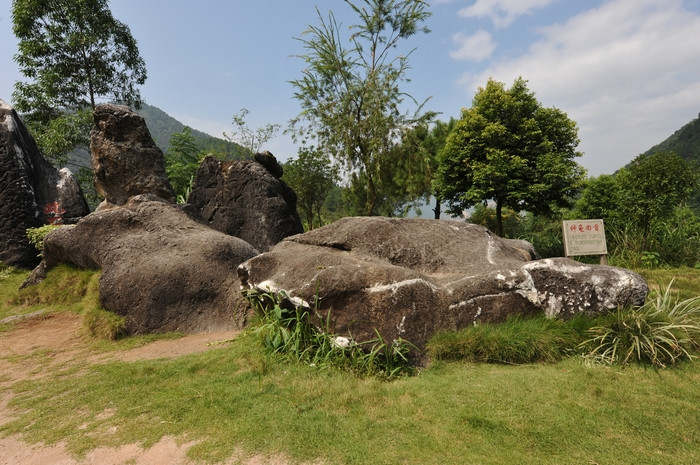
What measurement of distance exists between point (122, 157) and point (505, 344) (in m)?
9.26

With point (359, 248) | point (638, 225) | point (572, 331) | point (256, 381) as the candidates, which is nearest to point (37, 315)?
point (256, 381)

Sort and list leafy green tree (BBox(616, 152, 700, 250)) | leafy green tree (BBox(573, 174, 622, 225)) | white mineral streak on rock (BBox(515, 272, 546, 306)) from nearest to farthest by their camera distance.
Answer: white mineral streak on rock (BBox(515, 272, 546, 306)) → leafy green tree (BBox(616, 152, 700, 250)) → leafy green tree (BBox(573, 174, 622, 225))

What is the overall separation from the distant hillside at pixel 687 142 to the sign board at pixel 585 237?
160 feet

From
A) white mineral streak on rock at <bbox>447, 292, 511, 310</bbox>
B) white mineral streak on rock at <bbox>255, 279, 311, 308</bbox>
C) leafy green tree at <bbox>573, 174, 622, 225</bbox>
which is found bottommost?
white mineral streak on rock at <bbox>447, 292, 511, 310</bbox>

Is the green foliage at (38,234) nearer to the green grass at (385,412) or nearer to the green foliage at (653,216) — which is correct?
the green grass at (385,412)

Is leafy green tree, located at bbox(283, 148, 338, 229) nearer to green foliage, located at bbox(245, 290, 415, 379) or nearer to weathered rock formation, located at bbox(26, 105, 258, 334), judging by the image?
weathered rock formation, located at bbox(26, 105, 258, 334)

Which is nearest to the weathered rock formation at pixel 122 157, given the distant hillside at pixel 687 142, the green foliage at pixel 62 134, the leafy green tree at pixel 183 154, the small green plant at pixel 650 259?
the green foliage at pixel 62 134

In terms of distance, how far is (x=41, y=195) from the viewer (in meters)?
11.8

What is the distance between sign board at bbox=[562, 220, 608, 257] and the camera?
685 centimetres

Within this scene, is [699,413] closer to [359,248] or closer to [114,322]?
[359,248]

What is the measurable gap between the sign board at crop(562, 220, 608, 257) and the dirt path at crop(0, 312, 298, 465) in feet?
20.3

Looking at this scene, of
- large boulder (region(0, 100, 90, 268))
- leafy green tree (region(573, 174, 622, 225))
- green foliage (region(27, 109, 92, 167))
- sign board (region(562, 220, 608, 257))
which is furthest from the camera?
green foliage (region(27, 109, 92, 167))

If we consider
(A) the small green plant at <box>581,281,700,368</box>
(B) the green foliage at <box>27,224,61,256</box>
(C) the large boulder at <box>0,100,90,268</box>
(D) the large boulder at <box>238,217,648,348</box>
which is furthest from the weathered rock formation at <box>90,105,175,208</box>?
(A) the small green plant at <box>581,281,700,368</box>

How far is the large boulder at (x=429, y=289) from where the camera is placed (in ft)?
13.2
